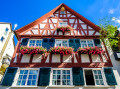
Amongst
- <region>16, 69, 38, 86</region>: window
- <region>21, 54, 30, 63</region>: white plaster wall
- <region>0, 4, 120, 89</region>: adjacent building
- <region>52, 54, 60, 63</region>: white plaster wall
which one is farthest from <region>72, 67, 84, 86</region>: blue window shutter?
<region>21, 54, 30, 63</region>: white plaster wall

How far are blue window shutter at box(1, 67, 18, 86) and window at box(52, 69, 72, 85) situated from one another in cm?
292

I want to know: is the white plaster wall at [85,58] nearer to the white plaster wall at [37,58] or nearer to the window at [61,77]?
the window at [61,77]

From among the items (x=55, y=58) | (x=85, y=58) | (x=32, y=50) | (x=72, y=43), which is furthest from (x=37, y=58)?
(x=85, y=58)

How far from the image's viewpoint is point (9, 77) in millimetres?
7199

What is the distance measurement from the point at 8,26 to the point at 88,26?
14464 mm

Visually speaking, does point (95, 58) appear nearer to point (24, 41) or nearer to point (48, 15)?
point (24, 41)

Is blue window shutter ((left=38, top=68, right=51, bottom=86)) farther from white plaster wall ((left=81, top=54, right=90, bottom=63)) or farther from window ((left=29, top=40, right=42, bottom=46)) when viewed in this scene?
white plaster wall ((left=81, top=54, right=90, bottom=63))

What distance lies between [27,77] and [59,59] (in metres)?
2.73

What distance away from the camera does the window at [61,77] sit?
7.15m

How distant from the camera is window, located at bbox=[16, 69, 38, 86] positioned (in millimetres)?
7141

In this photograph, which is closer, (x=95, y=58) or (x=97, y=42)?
(x=95, y=58)

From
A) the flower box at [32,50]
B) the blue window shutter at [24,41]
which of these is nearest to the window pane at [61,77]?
the flower box at [32,50]

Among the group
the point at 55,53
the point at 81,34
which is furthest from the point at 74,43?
the point at 55,53

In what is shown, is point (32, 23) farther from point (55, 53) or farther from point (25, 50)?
point (55, 53)
